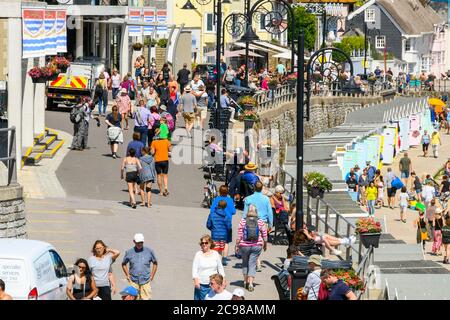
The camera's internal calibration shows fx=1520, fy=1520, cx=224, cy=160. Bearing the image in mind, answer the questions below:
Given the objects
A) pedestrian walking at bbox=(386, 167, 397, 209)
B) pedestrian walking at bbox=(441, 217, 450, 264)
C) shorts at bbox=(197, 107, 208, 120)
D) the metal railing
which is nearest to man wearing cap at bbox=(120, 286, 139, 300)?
the metal railing

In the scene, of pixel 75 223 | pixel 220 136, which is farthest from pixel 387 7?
pixel 75 223

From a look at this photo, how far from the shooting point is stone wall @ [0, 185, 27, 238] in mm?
22875

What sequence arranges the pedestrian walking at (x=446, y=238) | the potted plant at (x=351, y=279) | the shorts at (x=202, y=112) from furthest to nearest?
the shorts at (x=202, y=112) → the pedestrian walking at (x=446, y=238) → the potted plant at (x=351, y=279)

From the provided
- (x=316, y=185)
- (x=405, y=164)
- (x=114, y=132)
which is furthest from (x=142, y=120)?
(x=405, y=164)

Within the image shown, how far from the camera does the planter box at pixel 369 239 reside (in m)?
22.7

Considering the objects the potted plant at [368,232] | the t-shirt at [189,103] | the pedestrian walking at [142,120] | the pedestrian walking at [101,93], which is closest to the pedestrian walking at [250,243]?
the potted plant at [368,232]

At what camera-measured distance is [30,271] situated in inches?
694

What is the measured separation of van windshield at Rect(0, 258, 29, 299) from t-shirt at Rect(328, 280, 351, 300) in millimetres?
3533

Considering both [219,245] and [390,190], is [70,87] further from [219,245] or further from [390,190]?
[219,245]

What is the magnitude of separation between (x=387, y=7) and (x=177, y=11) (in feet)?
128

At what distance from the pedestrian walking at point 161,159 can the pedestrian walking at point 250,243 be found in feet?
26.9

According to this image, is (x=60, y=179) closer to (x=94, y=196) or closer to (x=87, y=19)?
(x=94, y=196)

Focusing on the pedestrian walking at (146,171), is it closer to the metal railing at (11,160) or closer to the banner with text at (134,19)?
the metal railing at (11,160)

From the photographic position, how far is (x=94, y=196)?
3036 centimetres
